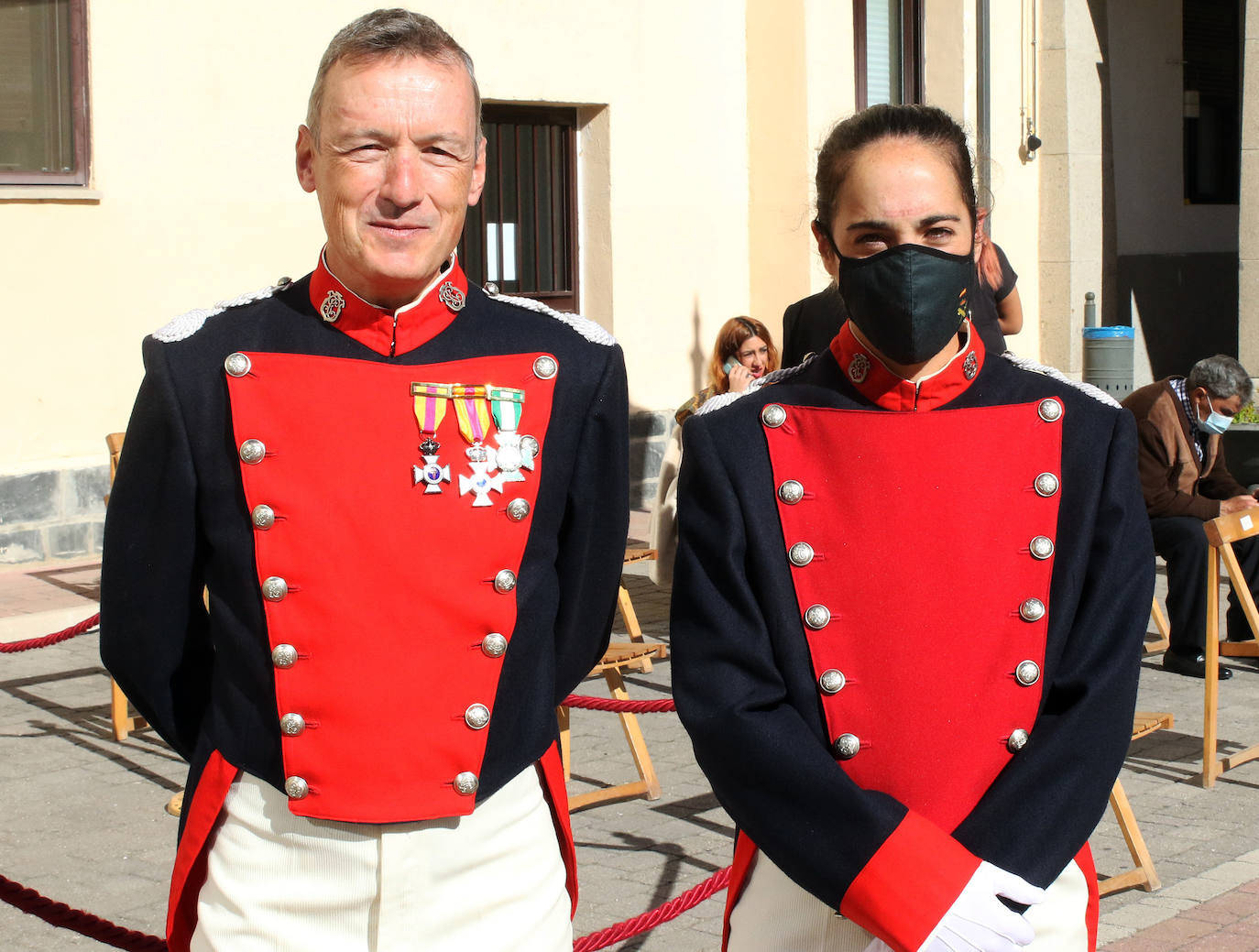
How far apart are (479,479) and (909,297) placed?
2.17 feet

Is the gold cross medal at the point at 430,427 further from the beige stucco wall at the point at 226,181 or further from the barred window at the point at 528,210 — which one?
the barred window at the point at 528,210

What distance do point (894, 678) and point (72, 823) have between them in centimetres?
392

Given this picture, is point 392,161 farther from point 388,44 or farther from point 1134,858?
point 1134,858

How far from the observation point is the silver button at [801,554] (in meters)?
2.18

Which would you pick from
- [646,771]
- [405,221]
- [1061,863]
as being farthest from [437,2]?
[1061,863]

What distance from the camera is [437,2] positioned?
33.7 feet

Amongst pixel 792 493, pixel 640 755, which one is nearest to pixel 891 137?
pixel 792 493

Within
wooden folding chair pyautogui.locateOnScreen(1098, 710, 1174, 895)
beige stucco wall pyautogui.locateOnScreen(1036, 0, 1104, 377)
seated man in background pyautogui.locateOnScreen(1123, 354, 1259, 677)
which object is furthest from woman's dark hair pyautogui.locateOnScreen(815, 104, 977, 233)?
beige stucco wall pyautogui.locateOnScreen(1036, 0, 1104, 377)

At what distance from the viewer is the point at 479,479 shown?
2.28 meters

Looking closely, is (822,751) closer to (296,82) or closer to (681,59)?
(296,82)

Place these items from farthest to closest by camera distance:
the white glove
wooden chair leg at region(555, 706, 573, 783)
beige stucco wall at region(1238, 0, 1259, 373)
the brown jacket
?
beige stucco wall at region(1238, 0, 1259, 373)
the brown jacket
wooden chair leg at region(555, 706, 573, 783)
the white glove

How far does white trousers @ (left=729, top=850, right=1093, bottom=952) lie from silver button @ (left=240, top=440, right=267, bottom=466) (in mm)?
914

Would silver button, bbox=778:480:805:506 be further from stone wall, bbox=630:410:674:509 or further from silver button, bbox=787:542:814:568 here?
stone wall, bbox=630:410:674:509

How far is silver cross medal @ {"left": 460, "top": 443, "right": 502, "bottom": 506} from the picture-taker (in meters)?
2.27
